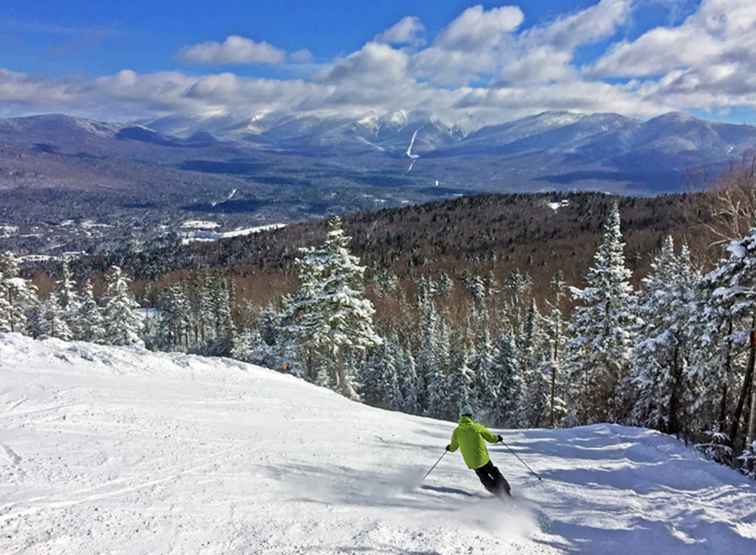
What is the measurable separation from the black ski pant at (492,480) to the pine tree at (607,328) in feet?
64.2

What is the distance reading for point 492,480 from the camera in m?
9.65

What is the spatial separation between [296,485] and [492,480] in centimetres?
344

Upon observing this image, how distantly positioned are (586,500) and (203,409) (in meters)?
9.56

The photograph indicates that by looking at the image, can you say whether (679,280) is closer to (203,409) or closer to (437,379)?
(203,409)

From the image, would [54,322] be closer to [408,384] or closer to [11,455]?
[408,384]

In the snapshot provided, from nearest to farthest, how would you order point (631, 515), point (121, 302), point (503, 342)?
point (631, 515)
point (121, 302)
point (503, 342)

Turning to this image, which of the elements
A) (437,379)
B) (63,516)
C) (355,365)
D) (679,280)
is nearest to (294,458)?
(63,516)

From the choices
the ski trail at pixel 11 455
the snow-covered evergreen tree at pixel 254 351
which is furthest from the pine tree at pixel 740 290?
the snow-covered evergreen tree at pixel 254 351

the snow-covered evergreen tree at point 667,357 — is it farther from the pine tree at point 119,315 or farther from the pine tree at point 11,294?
the pine tree at point 11,294

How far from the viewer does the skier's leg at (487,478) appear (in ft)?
31.6

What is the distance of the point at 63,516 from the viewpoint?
299 inches

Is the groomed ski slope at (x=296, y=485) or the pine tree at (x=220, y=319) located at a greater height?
the groomed ski slope at (x=296, y=485)

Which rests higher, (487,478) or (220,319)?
(487,478)

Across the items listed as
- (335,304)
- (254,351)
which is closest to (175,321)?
(254,351)
